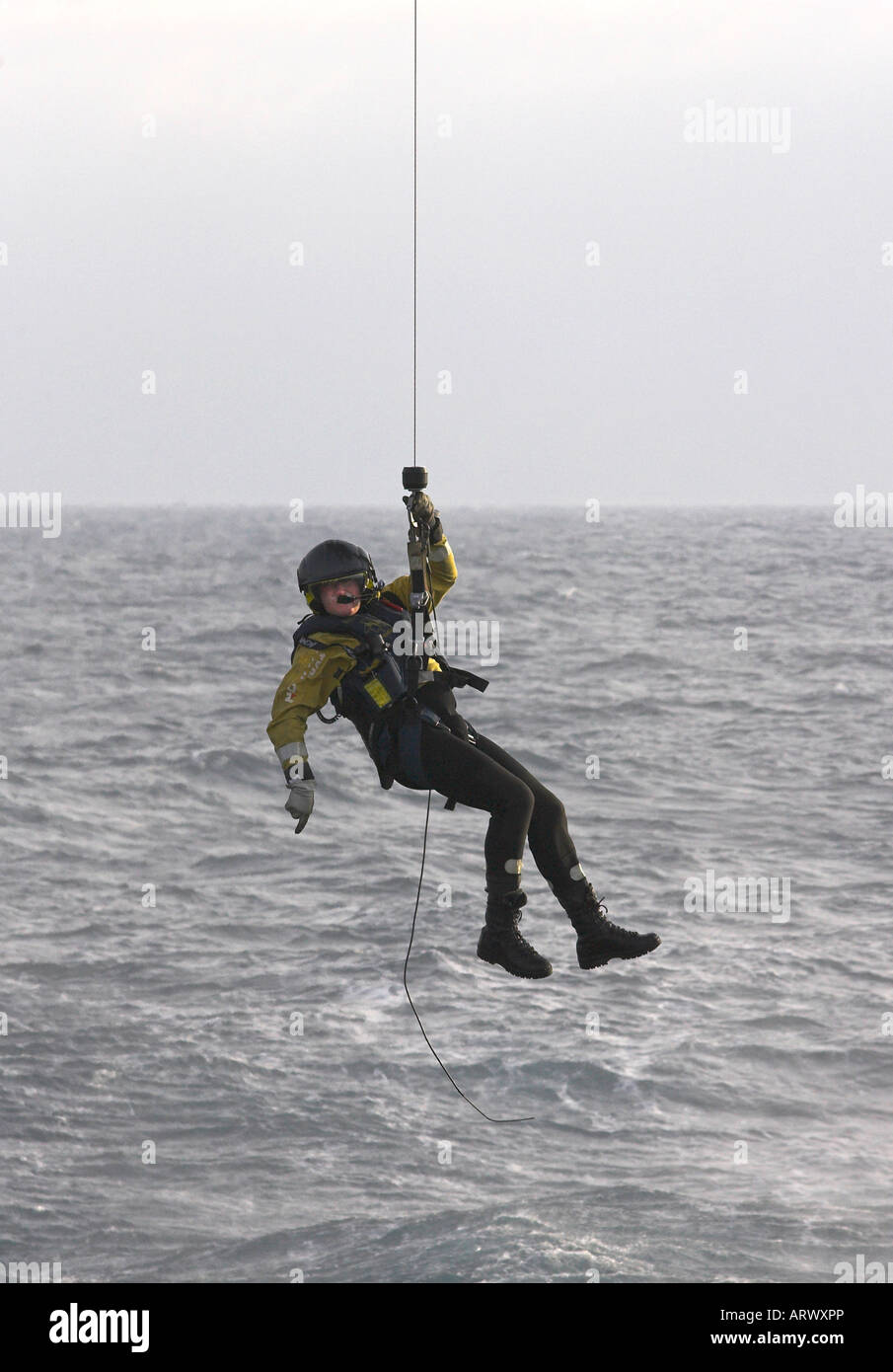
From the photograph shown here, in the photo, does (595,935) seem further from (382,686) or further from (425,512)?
(425,512)

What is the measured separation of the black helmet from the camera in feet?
38.2

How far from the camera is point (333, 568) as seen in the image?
11.7m

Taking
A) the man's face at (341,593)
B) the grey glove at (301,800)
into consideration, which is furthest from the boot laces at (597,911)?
the man's face at (341,593)

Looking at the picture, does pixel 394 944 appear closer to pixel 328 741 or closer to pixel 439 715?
pixel 328 741

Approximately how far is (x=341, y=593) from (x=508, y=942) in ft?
9.22

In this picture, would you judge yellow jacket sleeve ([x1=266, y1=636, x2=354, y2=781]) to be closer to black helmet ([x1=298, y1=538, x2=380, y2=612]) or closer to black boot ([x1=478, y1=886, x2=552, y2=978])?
black helmet ([x1=298, y1=538, x2=380, y2=612])

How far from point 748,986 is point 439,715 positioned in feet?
260

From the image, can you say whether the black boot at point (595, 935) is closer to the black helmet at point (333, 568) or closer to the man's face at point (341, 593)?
the man's face at point (341, 593)

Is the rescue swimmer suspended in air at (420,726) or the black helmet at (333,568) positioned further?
the black helmet at (333,568)

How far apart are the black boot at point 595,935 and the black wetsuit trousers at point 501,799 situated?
18cm

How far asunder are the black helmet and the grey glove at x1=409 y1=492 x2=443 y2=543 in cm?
49

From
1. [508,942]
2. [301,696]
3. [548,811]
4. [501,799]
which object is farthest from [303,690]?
[508,942]

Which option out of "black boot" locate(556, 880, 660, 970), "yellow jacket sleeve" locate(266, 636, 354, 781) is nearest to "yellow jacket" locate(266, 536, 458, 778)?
"yellow jacket sleeve" locate(266, 636, 354, 781)

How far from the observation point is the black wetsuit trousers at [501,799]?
11.3m
